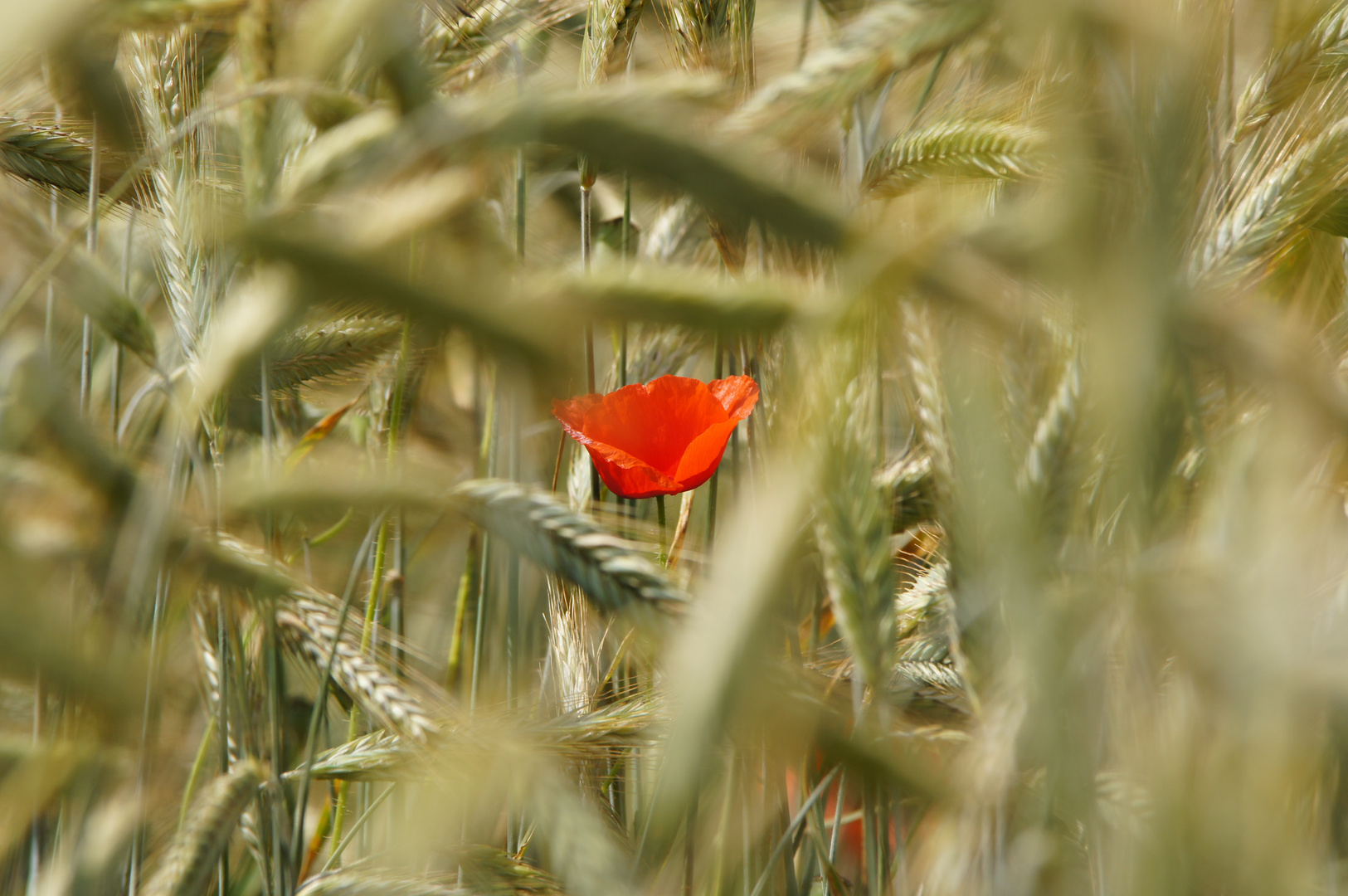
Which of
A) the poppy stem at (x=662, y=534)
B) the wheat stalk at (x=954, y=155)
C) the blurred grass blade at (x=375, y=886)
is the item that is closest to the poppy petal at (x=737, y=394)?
the poppy stem at (x=662, y=534)

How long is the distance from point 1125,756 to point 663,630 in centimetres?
31

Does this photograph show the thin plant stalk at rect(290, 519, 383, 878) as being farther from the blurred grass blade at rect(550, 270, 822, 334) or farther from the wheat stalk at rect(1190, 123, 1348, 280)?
the wheat stalk at rect(1190, 123, 1348, 280)

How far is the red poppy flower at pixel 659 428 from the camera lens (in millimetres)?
937

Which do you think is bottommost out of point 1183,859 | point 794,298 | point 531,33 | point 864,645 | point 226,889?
point 226,889

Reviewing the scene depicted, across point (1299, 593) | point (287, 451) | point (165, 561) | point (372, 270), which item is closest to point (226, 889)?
point (165, 561)

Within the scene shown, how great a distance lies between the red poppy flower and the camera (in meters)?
0.94

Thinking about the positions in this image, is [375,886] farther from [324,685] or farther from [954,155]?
[954,155]

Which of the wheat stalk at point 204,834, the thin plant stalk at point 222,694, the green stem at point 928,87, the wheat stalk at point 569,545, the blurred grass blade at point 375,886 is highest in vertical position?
the green stem at point 928,87

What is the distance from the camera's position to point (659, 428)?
1.10 metres

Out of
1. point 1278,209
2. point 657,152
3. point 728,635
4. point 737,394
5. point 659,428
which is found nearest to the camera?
point 728,635

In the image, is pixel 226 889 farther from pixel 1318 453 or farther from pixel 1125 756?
pixel 1318 453

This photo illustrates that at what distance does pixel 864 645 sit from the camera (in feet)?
2.03

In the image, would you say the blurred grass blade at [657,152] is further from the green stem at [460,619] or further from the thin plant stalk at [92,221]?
the green stem at [460,619]

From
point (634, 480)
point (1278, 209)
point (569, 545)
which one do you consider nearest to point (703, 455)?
point (634, 480)
